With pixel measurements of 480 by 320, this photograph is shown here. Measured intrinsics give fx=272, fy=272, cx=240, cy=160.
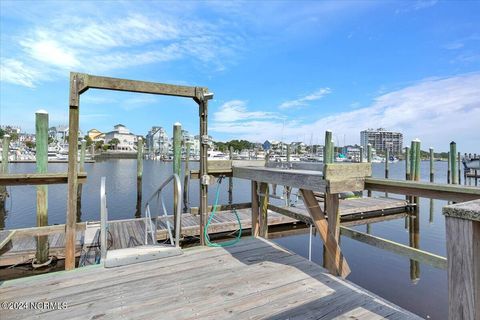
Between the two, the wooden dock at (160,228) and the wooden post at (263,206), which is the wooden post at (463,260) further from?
the wooden post at (263,206)

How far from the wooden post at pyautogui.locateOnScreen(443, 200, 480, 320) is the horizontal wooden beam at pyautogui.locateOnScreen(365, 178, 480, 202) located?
1.01 metres

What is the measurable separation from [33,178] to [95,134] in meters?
115

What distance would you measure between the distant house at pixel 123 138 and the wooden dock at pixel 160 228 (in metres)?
94.8

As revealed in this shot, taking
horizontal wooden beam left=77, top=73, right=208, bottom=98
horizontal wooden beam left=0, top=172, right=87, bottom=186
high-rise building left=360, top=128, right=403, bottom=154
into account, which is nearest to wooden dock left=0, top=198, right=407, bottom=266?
horizontal wooden beam left=0, top=172, right=87, bottom=186

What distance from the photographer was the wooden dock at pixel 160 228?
6.11 meters

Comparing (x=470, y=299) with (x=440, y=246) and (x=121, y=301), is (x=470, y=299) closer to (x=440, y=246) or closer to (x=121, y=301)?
(x=121, y=301)

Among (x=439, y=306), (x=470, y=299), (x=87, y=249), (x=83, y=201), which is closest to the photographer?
(x=470, y=299)

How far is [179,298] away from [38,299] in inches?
51.5

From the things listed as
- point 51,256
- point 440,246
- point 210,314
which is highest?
point 210,314

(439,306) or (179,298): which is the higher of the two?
(179,298)

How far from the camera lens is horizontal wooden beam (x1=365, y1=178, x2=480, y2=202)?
1.90 metres

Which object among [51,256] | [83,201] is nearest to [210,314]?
[51,256]

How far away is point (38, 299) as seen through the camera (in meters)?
2.54

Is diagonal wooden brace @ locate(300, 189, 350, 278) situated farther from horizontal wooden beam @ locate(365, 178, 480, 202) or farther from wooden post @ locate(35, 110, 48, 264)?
wooden post @ locate(35, 110, 48, 264)
